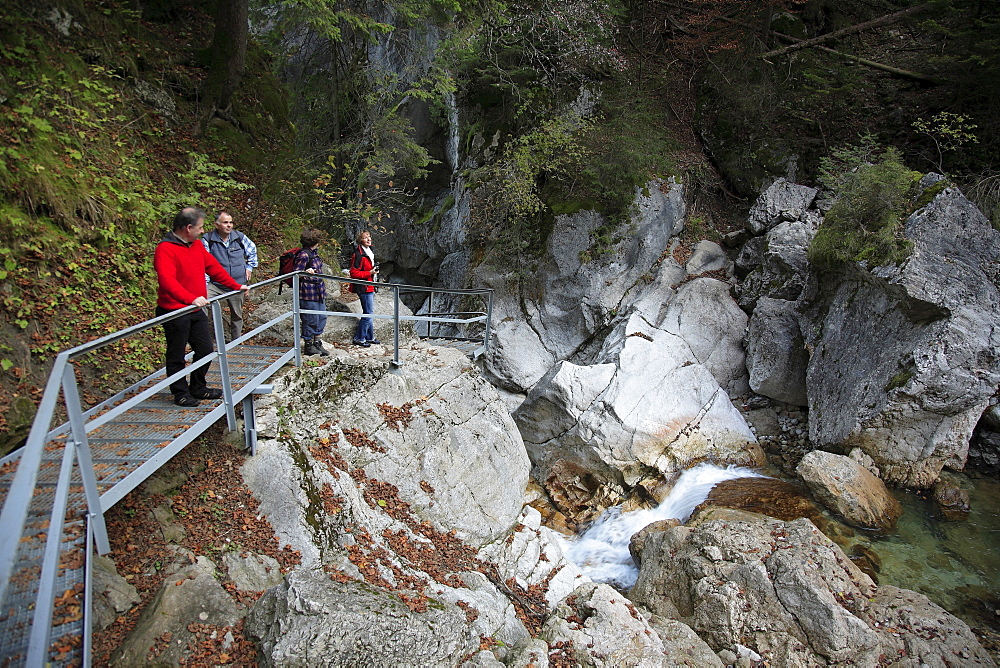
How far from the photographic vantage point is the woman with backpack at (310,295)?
700 centimetres

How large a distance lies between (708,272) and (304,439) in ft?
41.1

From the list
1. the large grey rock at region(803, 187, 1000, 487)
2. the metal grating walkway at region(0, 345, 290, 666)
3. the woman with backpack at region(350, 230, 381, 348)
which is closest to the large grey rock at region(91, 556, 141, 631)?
the metal grating walkway at region(0, 345, 290, 666)

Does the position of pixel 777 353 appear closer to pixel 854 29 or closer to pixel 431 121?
pixel 854 29

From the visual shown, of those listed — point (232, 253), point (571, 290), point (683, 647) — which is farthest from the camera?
point (571, 290)

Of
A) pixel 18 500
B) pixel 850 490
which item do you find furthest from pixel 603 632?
pixel 850 490

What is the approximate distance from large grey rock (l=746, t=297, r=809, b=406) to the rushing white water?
2791 mm

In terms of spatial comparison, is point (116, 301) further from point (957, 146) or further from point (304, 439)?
point (957, 146)

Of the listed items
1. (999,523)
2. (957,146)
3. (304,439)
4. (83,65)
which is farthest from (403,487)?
(957,146)

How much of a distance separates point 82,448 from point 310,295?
13.0ft

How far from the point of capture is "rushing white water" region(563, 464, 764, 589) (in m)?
8.62

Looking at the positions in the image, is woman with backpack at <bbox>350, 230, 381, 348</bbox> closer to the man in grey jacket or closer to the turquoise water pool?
the man in grey jacket

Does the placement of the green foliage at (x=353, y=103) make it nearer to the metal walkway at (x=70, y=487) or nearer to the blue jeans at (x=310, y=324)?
the blue jeans at (x=310, y=324)

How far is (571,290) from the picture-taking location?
1573cm

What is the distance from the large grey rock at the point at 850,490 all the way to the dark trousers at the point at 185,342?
10.1 meters
